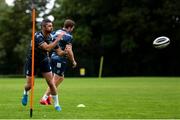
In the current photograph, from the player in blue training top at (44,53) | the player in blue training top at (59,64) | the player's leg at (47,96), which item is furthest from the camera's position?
the player's leg at (47,96)

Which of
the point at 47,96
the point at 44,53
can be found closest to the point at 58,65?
the point at 47,96

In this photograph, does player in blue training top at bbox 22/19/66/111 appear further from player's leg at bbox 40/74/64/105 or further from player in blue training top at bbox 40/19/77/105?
player's leg at bbox 40/74/64/105

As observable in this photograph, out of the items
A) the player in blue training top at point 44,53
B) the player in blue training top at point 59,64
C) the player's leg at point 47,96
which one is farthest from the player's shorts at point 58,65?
the player in blue training top at point 44,53

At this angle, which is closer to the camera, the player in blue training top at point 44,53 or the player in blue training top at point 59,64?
the player in blue training top at point 44,53

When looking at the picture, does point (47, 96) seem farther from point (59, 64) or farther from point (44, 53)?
point (44, 53)

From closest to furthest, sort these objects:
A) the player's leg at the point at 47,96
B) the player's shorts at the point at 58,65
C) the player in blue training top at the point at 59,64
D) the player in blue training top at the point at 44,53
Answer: the player in blue training top at the point at 44,53 < the player in blue training top at the point at 59,64 < the player's leg at the point at 47,96 < the player's shorts at the point at 58,65

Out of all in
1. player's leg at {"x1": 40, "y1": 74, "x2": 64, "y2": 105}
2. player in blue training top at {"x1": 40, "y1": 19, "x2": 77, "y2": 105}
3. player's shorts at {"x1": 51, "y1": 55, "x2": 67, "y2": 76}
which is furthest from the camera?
player's shorts at {"x1": 51, "y1": 55, "x2": 67, "y2": 76}

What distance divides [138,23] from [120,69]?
6.16 metres

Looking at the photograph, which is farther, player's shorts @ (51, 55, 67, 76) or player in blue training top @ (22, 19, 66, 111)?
player's shorts @ (51, 55, 67, 76)

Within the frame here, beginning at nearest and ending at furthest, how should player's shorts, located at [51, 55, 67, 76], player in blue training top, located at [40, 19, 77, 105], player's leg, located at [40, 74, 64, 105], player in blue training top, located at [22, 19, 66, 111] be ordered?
1. player in blue training top, located at [22, 19, 66, 111]
2. player in blue training top, located at [40, 19, 77, 105]
3. player's leg, located at [40, 74, 64, 105]
4. player's shorts, located at [51, 55, 67, 76]

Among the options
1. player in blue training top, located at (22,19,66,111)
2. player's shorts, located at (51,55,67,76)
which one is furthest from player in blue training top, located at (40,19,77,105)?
player in blue training top, located at (22,19,66,111)

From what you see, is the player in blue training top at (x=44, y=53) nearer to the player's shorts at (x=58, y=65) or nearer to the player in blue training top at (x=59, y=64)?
the player in blue training top at (x=59, y=64)

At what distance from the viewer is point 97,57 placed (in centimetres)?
6456

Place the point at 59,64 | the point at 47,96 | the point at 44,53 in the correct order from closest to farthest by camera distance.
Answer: the point at 44,53, the point at 47,96, the point at 59,64
